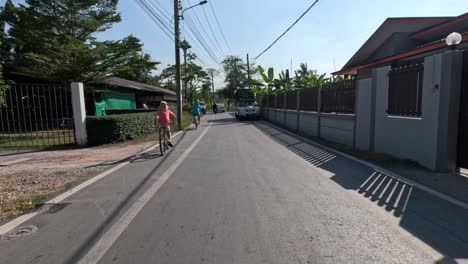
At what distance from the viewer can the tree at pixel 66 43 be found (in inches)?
816

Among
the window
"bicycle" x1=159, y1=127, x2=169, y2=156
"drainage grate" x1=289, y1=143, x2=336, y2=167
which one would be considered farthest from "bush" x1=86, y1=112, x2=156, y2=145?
the window

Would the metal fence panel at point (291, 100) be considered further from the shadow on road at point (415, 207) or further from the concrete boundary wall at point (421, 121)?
the shadow on road at point (415, 207)

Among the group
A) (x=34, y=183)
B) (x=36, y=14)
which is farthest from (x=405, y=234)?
(x=36, y=14)

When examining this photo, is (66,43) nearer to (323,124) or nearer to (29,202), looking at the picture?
(323,124)

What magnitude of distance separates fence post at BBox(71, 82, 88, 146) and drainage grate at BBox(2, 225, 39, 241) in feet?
Result: 28.7

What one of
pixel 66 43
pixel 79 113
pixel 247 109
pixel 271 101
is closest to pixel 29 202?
pixel 79 113

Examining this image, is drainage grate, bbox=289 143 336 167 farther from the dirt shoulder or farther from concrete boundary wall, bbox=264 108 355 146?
the dirt shoulder

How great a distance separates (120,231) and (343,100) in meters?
9.63

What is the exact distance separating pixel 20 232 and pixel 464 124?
784 centimetres

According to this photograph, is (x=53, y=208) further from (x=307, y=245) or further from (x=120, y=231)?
(x=307, y=245)

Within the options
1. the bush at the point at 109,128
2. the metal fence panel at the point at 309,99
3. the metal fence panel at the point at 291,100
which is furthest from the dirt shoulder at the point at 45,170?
the metal fence panel at the point at 291,100

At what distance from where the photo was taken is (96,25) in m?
22.5

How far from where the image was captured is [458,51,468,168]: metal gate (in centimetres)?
643

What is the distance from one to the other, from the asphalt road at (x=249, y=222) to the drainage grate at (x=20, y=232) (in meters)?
0.11
